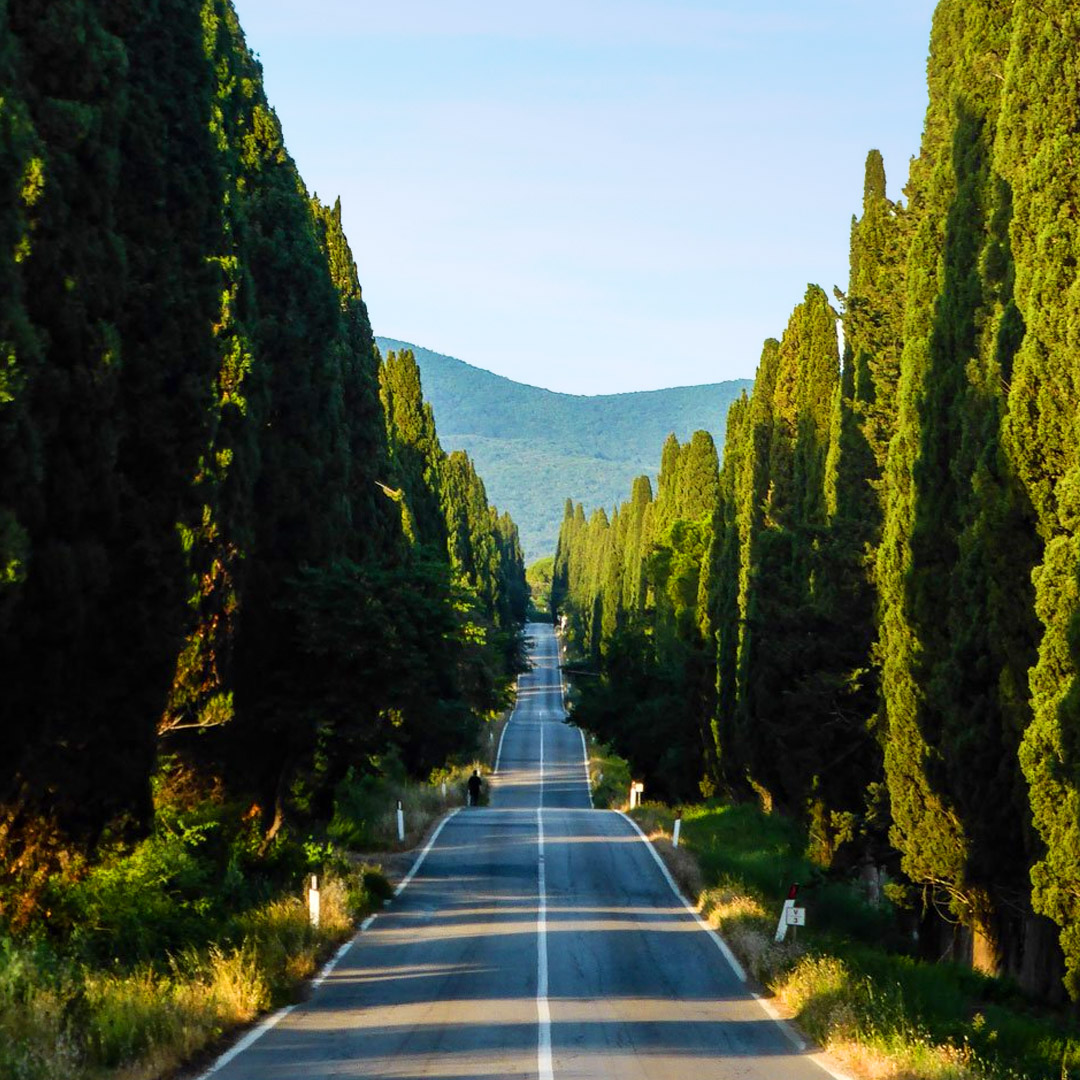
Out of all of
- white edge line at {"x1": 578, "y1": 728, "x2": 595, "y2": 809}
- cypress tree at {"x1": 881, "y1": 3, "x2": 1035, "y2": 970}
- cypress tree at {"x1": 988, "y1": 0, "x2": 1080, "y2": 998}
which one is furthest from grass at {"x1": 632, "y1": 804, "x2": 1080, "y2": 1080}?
white edge line at {"x1": 578, "y1": 728, "x2": 595, "y2": 809}

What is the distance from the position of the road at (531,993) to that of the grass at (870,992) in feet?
1.46

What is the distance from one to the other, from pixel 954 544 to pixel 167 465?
987 cm

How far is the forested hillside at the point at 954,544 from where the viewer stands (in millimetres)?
15094

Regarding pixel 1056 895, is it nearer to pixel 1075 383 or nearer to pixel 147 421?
pixel 1075 383

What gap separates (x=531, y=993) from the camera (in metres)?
16.5

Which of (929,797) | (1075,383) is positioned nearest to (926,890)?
(929,797)

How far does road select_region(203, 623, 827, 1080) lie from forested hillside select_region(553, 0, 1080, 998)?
3.35 m

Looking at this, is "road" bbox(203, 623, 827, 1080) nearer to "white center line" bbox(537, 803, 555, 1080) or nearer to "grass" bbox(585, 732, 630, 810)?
"white center line" bbox(537, 803, 555, 1080)

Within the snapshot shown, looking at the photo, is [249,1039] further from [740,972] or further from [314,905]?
[740,972]

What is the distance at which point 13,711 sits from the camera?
1468cm

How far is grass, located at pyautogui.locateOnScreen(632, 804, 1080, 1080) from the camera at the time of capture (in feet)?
41.3

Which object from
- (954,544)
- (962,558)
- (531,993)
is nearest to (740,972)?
(531,993)

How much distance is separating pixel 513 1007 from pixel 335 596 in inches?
370

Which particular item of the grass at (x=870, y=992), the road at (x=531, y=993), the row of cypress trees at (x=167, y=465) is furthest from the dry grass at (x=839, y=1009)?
the row of cypress trees at (x=167, y=465)
